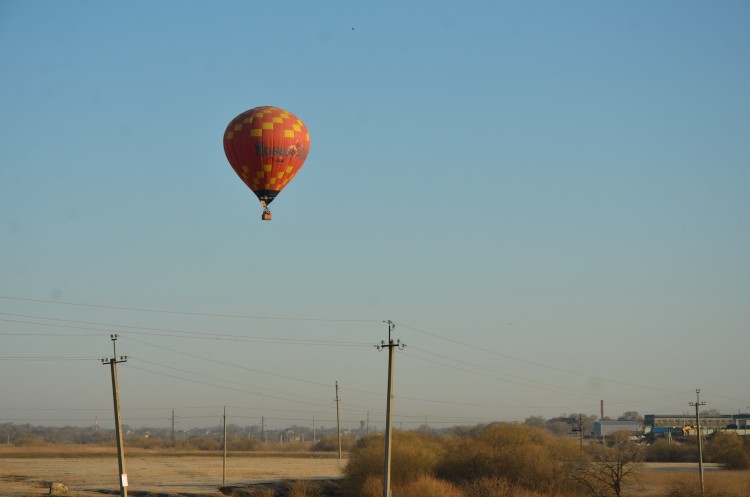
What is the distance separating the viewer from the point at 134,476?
75.7 m

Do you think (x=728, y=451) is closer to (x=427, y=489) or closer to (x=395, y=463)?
(x=395, y=463)

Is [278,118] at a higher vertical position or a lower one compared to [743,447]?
higher

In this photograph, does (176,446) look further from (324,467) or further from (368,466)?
(368,466)

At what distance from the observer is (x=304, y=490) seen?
210 ft

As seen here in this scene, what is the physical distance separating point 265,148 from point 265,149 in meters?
0.06

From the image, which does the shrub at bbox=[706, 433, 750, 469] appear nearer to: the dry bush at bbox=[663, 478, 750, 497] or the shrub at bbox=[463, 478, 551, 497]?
the dry bush at bbox=[663, 478, 750, 497]

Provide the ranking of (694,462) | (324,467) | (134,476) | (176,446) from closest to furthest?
(134,476)
(324,467)
(694,462)
(176,446)

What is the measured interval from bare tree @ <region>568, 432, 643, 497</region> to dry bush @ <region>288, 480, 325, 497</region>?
1748 centimetres

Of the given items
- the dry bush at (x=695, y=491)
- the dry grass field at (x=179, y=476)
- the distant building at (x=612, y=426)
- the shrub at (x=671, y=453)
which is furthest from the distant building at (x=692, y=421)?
the dry bush at (x=695, y=491)

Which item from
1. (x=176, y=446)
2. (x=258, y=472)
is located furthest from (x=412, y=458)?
(x=176, y=446)

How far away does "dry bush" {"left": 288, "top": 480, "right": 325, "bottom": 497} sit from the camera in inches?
2496

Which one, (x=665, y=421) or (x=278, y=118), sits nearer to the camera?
(x=278, y=118)

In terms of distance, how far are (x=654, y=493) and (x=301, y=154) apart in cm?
3570

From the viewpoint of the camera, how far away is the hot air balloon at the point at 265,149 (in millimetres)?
52125
